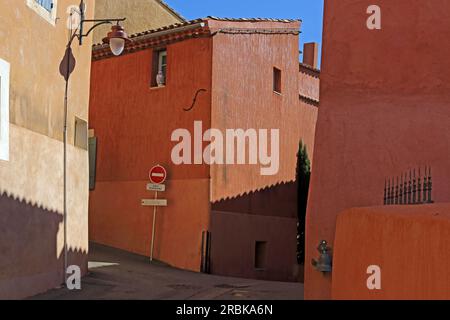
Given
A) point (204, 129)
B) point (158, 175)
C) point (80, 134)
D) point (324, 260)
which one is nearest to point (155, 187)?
point (158, 175)

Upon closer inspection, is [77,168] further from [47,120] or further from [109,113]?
[109,113]

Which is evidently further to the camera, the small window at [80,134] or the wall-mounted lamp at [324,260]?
the small window at [80,134]

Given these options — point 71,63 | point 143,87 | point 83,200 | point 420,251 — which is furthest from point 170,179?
point 420,251

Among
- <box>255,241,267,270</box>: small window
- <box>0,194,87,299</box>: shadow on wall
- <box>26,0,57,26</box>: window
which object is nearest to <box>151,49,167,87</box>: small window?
<box>255,241,267,270</box>: small window

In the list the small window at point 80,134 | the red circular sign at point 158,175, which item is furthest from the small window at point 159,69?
the small window at point 80,134

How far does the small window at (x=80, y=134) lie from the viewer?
43.0 ft

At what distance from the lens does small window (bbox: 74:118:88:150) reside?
1311 centimetres

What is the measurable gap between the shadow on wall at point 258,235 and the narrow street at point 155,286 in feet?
5.20

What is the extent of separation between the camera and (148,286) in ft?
41.5

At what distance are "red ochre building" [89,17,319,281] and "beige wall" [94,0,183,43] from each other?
3.57 m

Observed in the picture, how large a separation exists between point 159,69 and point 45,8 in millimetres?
7606

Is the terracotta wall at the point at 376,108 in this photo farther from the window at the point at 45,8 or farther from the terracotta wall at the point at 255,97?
the terracotta wall at the point at 255,97

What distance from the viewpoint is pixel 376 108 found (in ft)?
34.4

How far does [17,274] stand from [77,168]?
3200mm
